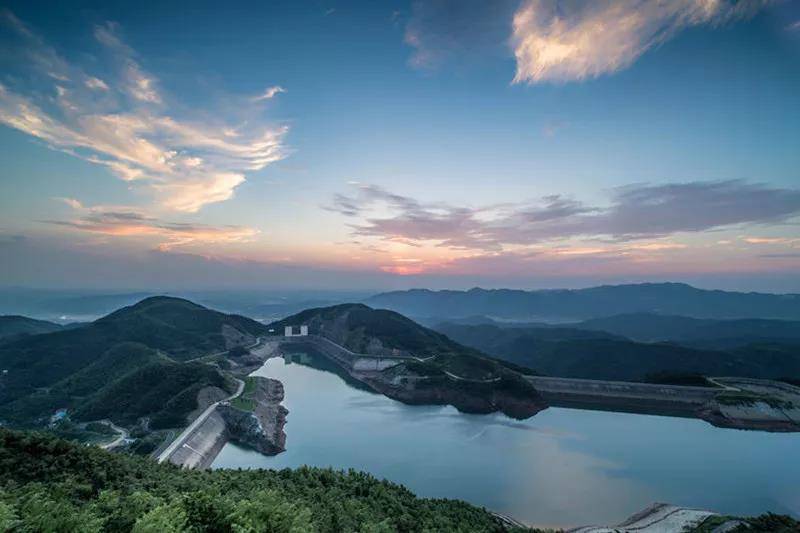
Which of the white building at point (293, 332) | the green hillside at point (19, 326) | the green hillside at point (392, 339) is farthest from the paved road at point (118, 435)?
the green hillside at point (19, 326)

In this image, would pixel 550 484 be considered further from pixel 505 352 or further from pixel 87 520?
pixel 505 352

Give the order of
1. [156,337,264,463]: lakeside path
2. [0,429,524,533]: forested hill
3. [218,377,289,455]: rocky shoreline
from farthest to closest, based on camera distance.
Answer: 1. [218,377,289,455]: rocky shoreline
2. [156,337,264,463]: lakeside path
3. [0,429,524,533]: forested hill

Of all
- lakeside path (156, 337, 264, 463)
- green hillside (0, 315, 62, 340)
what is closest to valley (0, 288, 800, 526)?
lakeside path (156, 337, 264, 463)

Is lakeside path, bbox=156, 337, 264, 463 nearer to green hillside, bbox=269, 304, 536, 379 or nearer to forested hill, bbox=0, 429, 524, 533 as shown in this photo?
forested hill, bbox=0, 429, 524, 533

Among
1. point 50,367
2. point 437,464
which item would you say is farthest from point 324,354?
point 437,464

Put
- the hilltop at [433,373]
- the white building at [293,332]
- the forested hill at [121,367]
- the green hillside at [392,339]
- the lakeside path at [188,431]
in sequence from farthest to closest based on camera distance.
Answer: the white building at [293,332] → the green hillside at [392,339] → the hilltop at [433,373] → the forested hill at [121,367] → the lakeside path at [188,431]

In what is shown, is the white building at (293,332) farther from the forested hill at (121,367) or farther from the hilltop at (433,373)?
the hilltop at (433,373)
